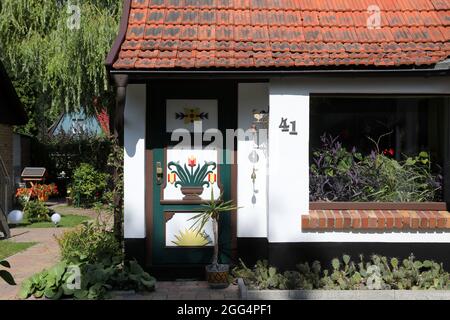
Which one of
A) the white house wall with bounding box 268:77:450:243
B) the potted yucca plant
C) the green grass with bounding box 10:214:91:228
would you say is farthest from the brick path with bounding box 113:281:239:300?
the green grass with bounding box 10:214:91:228

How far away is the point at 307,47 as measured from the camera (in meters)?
6.96

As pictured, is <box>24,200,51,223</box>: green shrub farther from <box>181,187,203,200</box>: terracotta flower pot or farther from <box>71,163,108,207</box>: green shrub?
<box>181,187,203,200</box>: terracotta flower pot

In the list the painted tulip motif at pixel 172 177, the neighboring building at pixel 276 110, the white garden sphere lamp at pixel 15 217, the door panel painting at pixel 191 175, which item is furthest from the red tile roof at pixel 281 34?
the white garden sphere lamp at pixel 15 217

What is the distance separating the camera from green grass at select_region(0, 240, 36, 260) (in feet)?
30.2

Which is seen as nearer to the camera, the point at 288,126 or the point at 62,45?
the point at 288,126

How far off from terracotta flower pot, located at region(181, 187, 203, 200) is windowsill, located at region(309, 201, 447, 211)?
1.46m

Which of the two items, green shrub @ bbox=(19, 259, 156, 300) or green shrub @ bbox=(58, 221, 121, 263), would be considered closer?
green shrub @ bbox=(19, 259, 156, 300)

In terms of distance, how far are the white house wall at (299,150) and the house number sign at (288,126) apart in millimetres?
40

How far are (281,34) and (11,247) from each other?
6.16 meters

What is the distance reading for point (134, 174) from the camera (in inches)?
276

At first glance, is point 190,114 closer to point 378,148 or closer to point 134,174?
point 134,174

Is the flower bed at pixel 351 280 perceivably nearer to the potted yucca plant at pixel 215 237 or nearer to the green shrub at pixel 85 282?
the potted yucca plant at pixel 215 237

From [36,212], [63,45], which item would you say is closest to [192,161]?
[36,212]

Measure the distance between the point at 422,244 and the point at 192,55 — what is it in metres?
3.71
